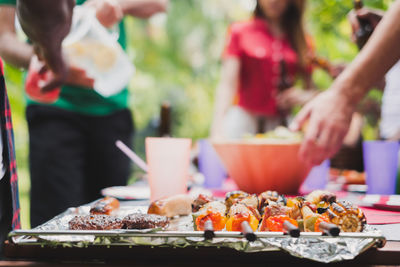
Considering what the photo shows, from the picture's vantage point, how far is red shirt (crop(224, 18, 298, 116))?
2.69m

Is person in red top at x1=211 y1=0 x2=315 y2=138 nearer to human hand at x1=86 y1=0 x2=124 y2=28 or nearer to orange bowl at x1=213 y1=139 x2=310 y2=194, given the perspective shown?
orange bowl at x1=213 y1=139 x2=310 y2=194

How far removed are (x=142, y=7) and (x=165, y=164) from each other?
879 mm

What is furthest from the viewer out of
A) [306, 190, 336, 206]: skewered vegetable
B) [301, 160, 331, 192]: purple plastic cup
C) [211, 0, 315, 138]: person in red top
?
[211, 0, 315, 138]: person in red top

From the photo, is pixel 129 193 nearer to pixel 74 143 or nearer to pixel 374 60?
pixel 74 143

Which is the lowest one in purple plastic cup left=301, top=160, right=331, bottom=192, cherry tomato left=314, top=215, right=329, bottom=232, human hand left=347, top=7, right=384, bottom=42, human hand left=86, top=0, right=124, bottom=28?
purple plastic cup left=301, top=160, right=331, bottom=192

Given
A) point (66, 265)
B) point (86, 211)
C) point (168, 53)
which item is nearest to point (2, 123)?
point (86, 211)

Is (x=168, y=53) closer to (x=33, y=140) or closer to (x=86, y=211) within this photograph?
(x=33, y=140)

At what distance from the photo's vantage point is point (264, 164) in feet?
4.37

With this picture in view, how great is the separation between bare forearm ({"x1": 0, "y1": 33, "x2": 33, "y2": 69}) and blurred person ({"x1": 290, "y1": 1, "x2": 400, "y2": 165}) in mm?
1041

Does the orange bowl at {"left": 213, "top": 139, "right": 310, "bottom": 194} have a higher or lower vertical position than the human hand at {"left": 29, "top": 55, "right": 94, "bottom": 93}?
lower

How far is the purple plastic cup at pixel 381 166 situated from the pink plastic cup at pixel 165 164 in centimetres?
60

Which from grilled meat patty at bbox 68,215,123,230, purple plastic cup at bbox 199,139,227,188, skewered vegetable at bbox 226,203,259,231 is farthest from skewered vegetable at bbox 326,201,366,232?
purple plastic cup at bbox 199,139,227,188

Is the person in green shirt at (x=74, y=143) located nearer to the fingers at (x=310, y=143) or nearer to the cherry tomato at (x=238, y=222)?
the fingers at (x=310, y=143)

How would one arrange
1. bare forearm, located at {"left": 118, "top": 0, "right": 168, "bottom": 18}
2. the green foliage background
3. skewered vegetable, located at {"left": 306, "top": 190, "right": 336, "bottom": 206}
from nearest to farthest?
skewered vegetable, located at {"left": 306, "top": 190, "right": 336, "bottom": 206} → bare forearm, located at {"left": 118, "top": 0, "right": 168, "bottom": 18} → the green foliage background
